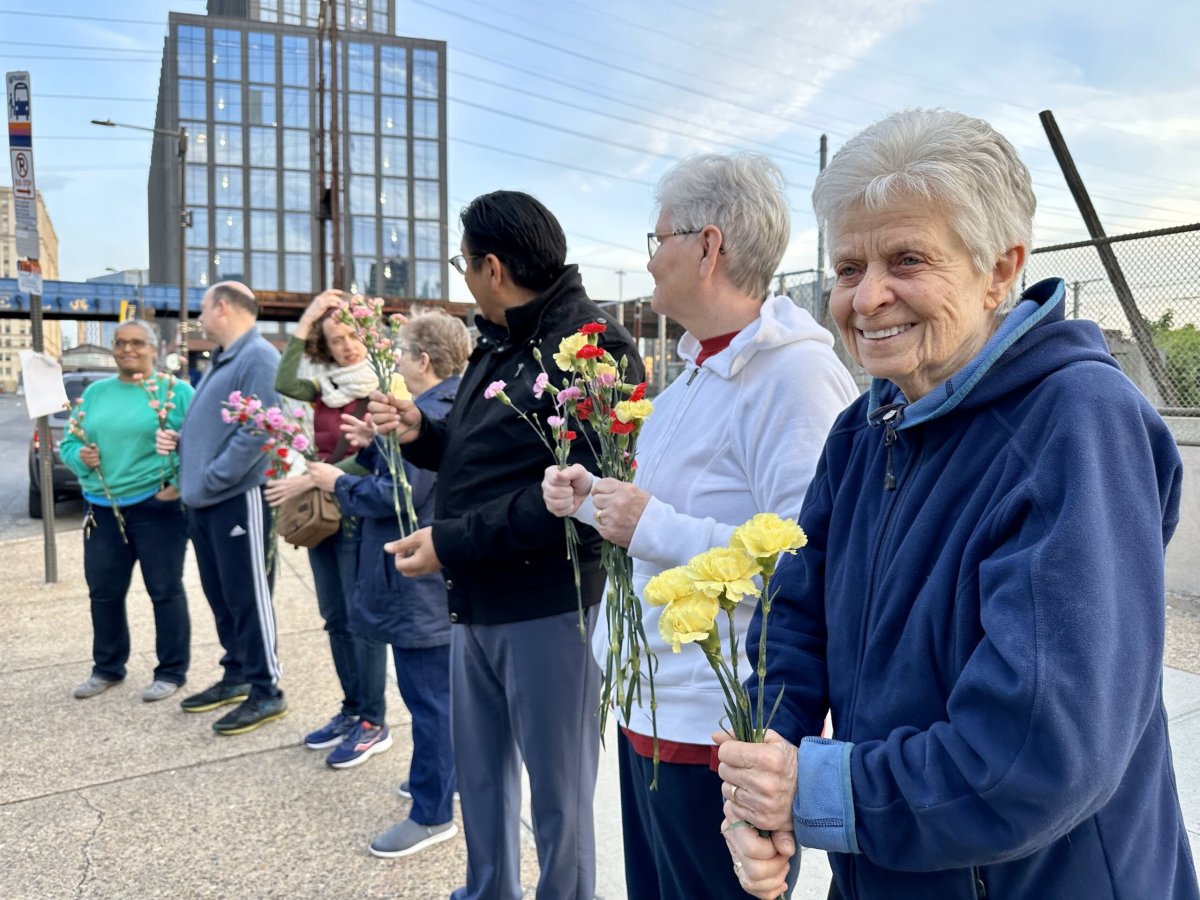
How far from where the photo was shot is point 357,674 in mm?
4004

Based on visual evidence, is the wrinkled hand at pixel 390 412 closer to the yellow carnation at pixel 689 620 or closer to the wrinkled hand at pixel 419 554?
the wrinkled hand at pixel 419 554

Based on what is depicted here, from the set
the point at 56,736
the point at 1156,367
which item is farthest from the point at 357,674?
the point at 1156,367

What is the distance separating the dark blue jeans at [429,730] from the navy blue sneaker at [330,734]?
86cm

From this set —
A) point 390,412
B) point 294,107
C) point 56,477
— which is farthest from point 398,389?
point 294,107

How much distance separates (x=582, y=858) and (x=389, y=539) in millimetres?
1394

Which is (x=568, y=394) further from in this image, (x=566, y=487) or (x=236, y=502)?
(x=236, y=502)

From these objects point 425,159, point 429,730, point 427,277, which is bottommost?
point 429,730

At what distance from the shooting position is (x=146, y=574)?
190 inches

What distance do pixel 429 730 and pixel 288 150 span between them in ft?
236

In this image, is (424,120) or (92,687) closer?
(92,687)

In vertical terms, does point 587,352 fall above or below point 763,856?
above

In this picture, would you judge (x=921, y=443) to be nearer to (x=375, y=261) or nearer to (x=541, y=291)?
(x=541, y=291)

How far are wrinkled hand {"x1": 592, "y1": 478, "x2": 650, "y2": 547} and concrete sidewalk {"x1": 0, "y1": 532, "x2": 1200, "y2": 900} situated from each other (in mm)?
1662

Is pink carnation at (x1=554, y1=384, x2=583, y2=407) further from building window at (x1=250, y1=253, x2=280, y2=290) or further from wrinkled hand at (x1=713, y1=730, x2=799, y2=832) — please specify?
building window at (x1=250, y1=253, x2=280, y2=290)
